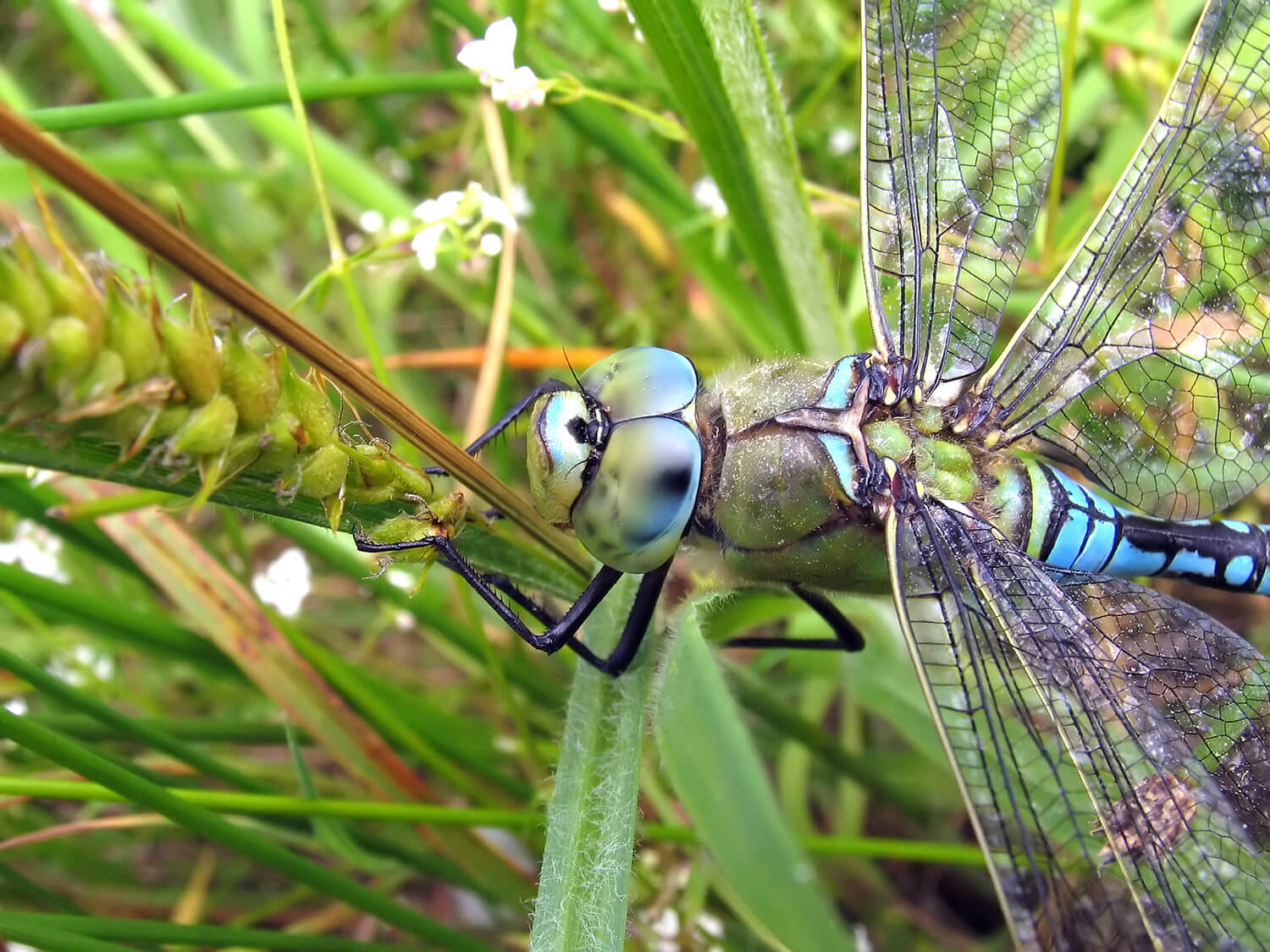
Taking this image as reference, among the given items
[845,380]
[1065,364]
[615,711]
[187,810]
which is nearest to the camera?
[187,810]

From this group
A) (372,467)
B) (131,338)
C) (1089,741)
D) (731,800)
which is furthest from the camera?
(731,800)

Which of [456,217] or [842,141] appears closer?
[456,217]

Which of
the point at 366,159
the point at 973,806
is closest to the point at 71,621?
the point at 973,806

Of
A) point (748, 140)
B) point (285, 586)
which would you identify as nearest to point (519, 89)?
point (748, 140)

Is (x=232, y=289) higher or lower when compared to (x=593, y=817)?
higher

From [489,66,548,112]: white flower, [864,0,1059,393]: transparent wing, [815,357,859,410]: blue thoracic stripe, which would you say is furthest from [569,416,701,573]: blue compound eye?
[489,66,548,112]: white flower

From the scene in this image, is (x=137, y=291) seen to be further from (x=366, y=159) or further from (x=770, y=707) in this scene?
(x=366, y=159)

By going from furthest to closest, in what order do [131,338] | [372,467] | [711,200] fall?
[711,200] < [372,467] < [131,338]

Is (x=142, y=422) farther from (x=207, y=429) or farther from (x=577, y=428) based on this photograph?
(x=577, y=428)
